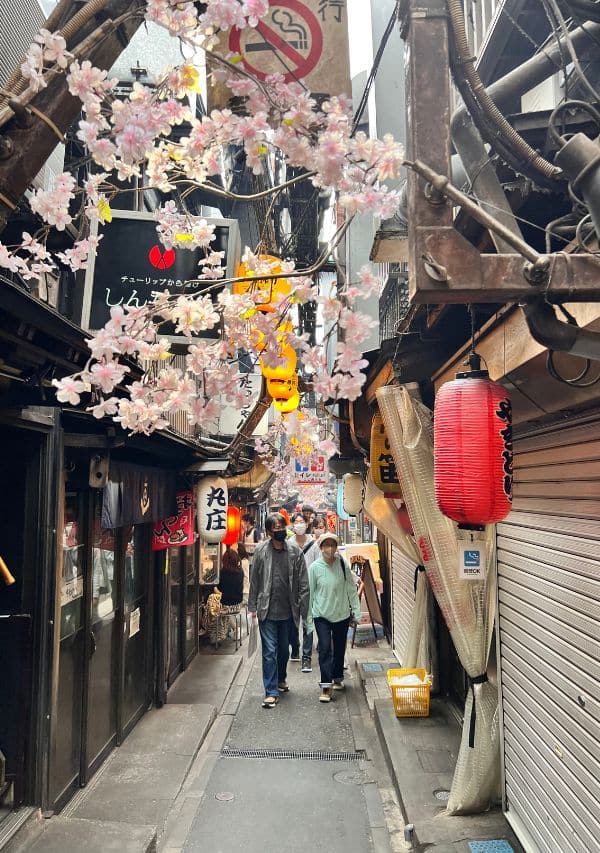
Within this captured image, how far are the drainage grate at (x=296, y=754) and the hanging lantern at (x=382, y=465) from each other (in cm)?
387

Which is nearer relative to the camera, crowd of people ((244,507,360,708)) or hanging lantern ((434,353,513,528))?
hanging lantern ((434,353,513,528))

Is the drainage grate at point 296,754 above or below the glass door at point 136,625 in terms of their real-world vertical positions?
below

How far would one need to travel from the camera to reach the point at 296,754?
8.56 meters

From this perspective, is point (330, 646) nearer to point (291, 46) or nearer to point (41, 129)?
point (291, 46)

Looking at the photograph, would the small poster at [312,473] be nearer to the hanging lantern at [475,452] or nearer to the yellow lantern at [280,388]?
the yellow lantern at [280,388]

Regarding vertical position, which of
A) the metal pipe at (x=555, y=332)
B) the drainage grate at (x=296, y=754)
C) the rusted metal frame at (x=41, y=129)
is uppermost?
the rusted metal frame at (x=41, y=129)

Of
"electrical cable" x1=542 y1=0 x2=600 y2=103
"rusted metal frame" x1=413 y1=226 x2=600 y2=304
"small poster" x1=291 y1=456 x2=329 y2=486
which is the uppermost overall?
"electrical cable" x1=542 y1=0 x2=600 y2=103

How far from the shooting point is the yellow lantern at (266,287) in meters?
4.98

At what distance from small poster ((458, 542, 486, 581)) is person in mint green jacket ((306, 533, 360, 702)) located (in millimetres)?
5412

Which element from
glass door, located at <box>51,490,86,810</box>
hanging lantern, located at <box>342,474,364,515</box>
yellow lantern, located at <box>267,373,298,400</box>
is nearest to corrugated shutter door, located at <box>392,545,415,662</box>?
hanging lantern, located at <box>342,474,364,515</box>

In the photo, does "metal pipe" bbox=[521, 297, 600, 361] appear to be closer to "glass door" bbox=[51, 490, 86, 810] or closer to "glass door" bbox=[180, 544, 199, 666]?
"glass door" bbox=[51, 490, 86, 810]

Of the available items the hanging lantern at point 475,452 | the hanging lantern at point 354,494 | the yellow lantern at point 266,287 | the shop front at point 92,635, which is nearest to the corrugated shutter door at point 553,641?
the hanging lantern at point 475,452

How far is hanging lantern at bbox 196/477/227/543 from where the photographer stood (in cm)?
1142

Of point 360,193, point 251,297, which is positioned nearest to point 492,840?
point 251,297
